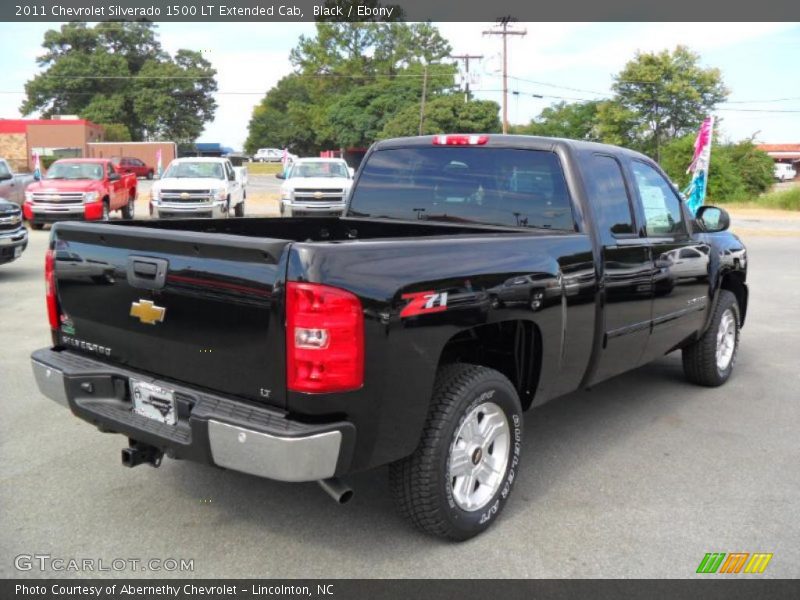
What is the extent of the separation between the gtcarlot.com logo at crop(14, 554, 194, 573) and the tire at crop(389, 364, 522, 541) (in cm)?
99

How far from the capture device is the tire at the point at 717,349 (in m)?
5.83

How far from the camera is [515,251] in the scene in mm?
3566

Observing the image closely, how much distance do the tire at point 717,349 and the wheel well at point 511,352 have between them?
8.37 ft

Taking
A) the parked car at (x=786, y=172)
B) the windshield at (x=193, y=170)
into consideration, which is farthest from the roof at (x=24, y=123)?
the parked car at (x=786, y=172)

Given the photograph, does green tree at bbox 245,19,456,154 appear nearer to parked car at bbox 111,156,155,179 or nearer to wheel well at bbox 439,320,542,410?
parked car at bbox 111,156,155,179

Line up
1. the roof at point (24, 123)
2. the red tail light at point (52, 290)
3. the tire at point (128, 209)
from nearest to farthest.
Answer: the red tail light at point (52, 290)
the tire at point (128, 209)
the roof at point (24, 123)

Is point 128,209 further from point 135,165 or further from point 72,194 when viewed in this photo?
point 135,165

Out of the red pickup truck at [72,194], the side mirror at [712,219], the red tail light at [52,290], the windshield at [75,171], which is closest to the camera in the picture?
the red tail light at [52,290]

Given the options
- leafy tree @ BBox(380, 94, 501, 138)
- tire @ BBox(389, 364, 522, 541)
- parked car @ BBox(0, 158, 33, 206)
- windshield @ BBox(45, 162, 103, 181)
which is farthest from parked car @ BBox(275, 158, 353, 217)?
leafy tree @ BBox(380, 94, 501, 138)

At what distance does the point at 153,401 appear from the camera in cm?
317

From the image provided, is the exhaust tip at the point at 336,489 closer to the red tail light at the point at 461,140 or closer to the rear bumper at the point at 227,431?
the rear bumper at the point at 227,431

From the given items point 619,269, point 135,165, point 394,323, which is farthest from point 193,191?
point 135,165

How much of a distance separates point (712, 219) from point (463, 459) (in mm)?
3578

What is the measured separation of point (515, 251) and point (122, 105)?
3582 inches
